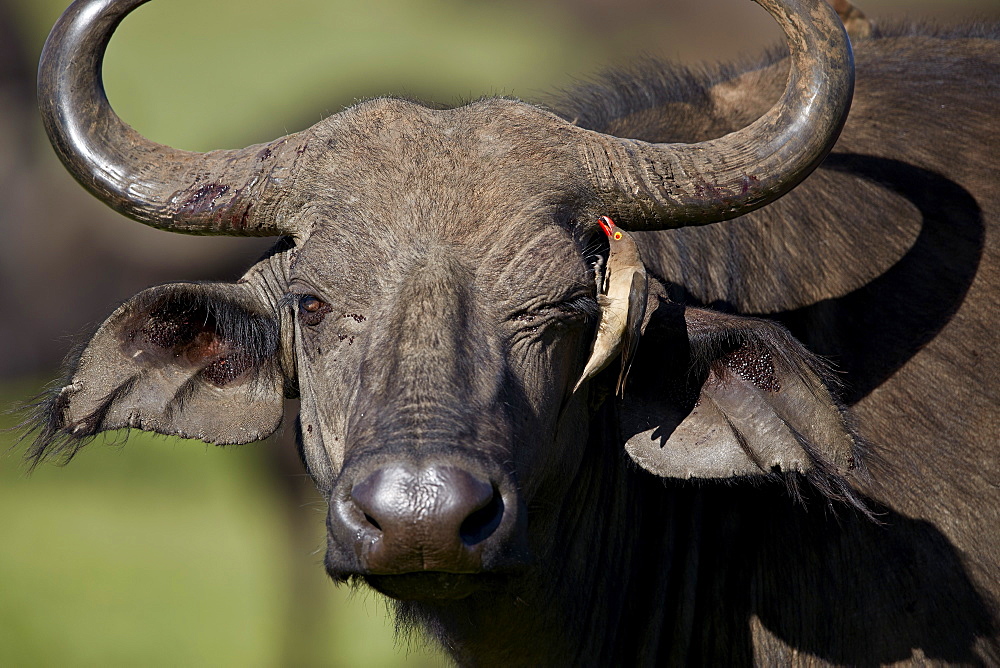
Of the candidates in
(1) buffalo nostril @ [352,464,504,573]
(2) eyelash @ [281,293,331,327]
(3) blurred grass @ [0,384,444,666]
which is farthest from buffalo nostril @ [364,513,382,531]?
(3) blurred grass @ [0,384,444,666]

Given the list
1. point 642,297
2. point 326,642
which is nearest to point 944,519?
point 642,297

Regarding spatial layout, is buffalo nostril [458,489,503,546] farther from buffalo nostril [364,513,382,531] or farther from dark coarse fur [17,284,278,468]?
dark coarse fur [17,284,278,468]

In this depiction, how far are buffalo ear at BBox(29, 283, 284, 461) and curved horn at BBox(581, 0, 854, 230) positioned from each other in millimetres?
1607

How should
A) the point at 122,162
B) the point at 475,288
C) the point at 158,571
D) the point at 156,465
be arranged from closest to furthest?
1. the point at 475,288
2. the point at 122,162
3. the point at 158,571
4. the point at 156,465

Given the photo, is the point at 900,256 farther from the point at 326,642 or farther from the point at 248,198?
the point at 326,642

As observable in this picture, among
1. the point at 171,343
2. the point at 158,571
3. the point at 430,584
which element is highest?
the point at 430,584

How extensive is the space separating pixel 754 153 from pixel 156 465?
29.5 ft

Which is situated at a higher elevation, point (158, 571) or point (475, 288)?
point (475, 288)

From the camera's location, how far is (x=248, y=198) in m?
3.88

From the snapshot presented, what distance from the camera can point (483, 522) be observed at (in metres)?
3.07

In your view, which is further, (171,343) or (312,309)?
(171,343)

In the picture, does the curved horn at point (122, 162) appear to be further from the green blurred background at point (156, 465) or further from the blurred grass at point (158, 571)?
the blurred grass at point (158, 571)

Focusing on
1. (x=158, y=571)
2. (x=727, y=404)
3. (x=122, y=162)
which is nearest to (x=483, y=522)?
(x=727, y=404)

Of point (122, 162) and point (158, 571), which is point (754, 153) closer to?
point (122, 162)
